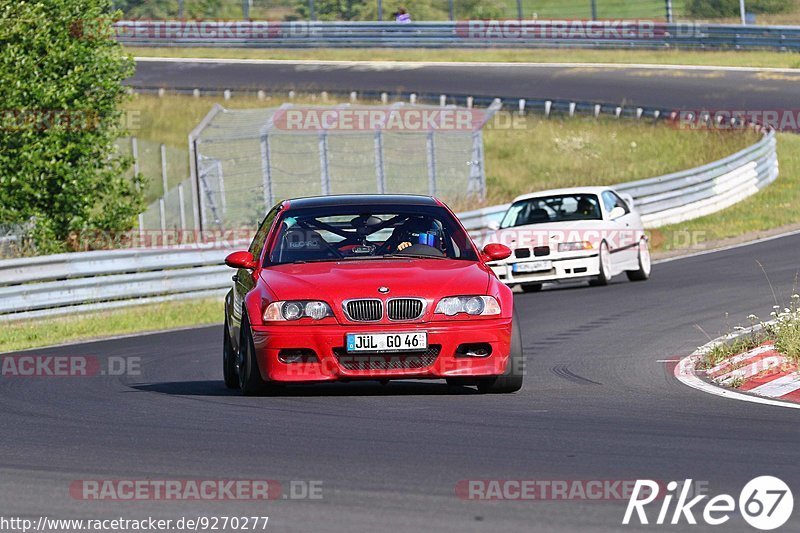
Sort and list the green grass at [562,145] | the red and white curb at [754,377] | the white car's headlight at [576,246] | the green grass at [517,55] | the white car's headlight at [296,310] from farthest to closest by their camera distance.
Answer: the green grass at [517,55], the green grass at [562,145], the white car's headlight at [576,246], the white car's headlight at [296,310], the red and white curb at [754,377]

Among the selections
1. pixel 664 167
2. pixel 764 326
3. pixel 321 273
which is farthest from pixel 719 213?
pixel 321 273

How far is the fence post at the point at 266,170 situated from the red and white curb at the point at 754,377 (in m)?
13.9

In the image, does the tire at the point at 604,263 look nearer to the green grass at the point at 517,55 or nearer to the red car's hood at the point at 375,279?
the red car's hood at the point at 375,279

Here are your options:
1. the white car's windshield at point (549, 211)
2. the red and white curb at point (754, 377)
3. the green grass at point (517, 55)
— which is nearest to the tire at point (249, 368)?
the red and white curb at point (754, 377)

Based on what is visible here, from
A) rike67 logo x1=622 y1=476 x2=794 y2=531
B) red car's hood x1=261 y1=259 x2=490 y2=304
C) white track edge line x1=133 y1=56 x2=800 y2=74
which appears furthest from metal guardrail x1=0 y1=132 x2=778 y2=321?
white track edge line x1=133 y1=56 x2=800 y2=74

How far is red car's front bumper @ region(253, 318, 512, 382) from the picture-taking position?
1008 cm

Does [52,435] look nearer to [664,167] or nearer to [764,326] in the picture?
[764,326]

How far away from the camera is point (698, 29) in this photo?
53.0 m

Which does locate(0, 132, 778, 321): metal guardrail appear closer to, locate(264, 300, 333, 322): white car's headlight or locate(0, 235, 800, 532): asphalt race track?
locate(0, 235, 800, 532): asphalt race track

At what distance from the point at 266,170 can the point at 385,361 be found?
15511 mm

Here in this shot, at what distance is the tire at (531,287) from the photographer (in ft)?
73.3

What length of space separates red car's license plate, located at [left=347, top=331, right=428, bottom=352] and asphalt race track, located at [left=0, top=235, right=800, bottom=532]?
0.35 meters

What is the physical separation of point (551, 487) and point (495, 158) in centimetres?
3534

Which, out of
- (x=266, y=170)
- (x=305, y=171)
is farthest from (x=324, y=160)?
(x=266, y=170)
